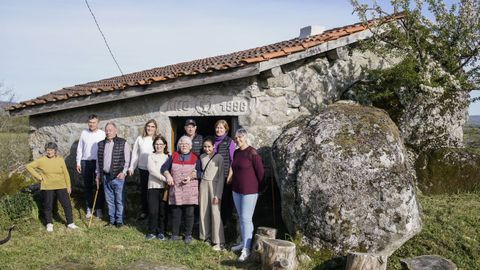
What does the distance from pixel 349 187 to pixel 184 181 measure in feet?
7.17

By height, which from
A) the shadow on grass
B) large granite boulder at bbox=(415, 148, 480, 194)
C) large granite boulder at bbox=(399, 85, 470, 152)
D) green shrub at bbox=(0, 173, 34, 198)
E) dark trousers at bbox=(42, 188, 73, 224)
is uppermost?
large granite boulder at bbox=(399, 85, 470, 152)

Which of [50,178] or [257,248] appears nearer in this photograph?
[257,248]

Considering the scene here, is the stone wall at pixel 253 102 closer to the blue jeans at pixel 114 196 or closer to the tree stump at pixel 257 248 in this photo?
the blue jeans at pixel 114 196

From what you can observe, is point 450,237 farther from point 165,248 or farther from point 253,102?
point 165,248

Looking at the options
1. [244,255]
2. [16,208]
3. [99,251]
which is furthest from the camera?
[16,208]

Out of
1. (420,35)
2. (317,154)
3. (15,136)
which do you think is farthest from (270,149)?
(15,136)

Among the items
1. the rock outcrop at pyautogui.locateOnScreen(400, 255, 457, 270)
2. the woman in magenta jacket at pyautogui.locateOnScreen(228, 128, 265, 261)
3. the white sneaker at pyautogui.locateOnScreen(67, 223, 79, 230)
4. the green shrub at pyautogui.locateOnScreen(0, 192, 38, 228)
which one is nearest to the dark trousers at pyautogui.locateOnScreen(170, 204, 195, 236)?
the woman in magenta jacket at pyautogui.locateOnScreen(228, 128, 265, 261)

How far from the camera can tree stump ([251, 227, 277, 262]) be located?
5.49 meters

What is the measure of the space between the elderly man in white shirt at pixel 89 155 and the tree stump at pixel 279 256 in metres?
3.53

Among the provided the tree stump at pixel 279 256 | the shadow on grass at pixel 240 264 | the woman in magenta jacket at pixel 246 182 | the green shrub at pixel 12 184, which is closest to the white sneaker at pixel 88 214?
the green shrub at pixel 12 184

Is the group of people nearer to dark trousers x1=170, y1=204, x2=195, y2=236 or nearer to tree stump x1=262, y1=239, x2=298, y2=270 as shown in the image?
dark trousers x1=170, y1=204, x2=195, y2=236

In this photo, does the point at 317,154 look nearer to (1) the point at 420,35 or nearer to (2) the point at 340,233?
(2) the point at 340,233

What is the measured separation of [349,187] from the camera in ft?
17.6

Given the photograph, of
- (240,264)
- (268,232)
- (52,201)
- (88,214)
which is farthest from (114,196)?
(268,232)
